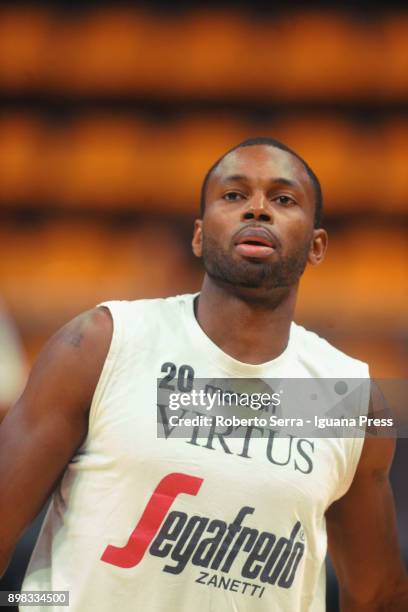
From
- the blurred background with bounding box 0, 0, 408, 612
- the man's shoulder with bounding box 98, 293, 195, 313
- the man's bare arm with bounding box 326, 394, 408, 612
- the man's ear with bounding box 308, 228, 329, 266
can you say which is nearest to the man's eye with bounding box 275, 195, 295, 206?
the man's ear with bounding box 308, 228, 329, 266

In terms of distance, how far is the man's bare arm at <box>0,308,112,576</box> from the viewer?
1.61 metres

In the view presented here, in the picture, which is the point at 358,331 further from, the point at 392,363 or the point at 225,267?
the point at 225,267

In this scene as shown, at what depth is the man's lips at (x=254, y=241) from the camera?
1.76 metres

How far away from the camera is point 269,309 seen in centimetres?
186

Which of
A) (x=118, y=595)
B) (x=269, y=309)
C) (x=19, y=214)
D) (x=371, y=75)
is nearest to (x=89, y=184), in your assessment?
(x=19, y=214)

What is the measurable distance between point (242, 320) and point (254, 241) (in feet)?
0.53

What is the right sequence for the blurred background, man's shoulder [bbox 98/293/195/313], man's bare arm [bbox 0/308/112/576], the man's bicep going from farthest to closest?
the blurred background < the man's bicep < man's shoulder [bbox 98/293/195/313] < man's bare arm [bbox 0/308/112/576]

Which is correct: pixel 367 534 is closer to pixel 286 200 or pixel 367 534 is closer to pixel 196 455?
pixel 196 455

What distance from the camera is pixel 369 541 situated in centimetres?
193

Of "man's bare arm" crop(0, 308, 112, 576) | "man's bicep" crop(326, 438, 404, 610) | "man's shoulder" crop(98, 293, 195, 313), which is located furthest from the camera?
"man's bicep" crop(326, 438, 404, 610)

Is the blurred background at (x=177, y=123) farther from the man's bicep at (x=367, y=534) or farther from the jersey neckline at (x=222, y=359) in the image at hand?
the jersey neckline at (x=222, y=359)

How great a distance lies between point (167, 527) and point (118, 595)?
140mm

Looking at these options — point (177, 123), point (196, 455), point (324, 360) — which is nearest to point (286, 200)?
point (324, 360)

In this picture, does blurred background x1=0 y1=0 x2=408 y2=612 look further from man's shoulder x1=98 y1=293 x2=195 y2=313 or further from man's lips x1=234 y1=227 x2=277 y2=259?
man's lips x1=234 y1=227 x2=277 y2=259
